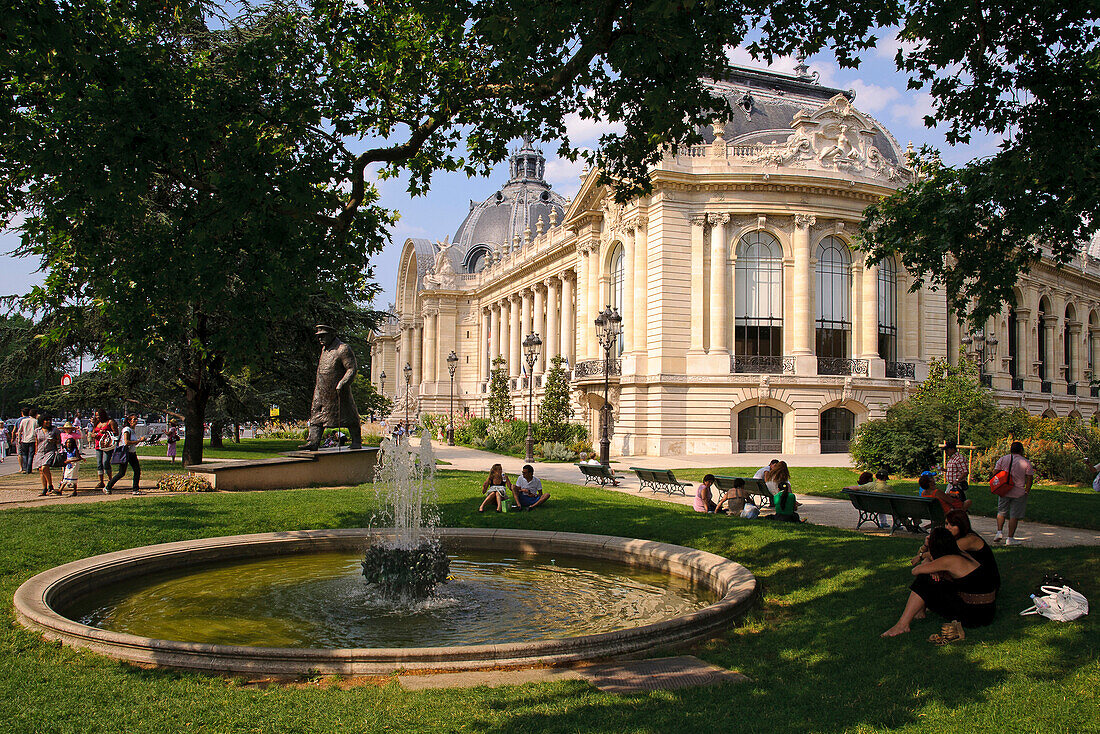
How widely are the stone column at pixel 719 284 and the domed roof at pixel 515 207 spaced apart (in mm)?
42484

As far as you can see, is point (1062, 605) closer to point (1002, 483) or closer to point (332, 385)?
point (1002, 483)

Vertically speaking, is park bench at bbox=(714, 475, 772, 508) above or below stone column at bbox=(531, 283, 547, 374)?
below

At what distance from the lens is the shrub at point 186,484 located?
59.6ft

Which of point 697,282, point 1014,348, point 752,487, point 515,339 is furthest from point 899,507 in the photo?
point 515,339

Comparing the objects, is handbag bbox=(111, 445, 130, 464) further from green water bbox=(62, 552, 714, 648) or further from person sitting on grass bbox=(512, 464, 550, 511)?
person sitting on grass bbox=(512, 464, 550, 511)

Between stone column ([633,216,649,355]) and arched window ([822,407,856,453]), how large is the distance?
9.65 meters

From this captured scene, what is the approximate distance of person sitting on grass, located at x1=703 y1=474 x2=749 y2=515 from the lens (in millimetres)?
15387

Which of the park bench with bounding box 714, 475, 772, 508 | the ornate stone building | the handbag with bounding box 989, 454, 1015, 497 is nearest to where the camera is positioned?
the handbag with bounding box 989, 454, 1015, 497

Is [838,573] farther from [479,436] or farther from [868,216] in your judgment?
[479,436]

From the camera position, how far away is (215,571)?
423 inches

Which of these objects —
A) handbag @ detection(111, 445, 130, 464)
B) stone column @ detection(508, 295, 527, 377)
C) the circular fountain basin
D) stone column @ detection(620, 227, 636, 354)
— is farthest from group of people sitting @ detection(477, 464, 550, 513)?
stone column @ detection(508, 295, 527, 377)

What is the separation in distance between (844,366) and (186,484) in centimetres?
3131

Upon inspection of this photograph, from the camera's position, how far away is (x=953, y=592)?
731 cm

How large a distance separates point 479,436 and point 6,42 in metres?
44.2
